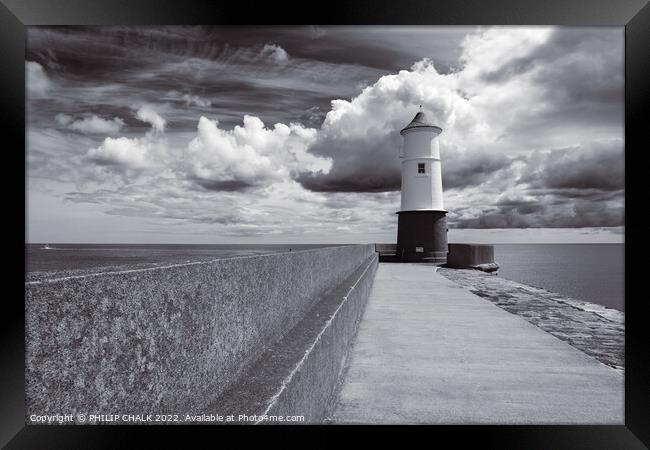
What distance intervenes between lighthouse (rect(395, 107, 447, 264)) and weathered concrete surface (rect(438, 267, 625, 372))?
12.3 meters

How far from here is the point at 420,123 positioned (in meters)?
24.5

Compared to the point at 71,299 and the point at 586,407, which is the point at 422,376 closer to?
the point at 586,407

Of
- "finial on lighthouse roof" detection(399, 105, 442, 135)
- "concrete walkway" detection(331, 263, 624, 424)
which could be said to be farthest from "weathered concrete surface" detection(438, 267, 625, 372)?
"finial on lighthouse roof" detection(399, 105, 442, 135)

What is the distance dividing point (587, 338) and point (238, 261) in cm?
588

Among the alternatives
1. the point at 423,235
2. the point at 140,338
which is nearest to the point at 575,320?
the point at 140,338

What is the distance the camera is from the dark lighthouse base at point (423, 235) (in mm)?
23875

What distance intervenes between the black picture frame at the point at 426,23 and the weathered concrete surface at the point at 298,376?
290 millimetres

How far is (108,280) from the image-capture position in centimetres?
142

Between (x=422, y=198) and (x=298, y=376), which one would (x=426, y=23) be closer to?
(x=298, y=376)

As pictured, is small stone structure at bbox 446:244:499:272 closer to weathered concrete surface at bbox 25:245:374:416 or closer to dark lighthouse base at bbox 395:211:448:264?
dark lighthouse base at bbox 395:211:448:264

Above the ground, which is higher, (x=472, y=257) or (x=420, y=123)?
(x=420, y=123)

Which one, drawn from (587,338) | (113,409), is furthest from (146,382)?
(587,338)

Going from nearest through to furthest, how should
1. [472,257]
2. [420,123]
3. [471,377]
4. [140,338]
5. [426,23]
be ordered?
[140,338] → [426,23] → [471,377] → [472,257] → [420,123]

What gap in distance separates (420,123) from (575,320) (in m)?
18.5
